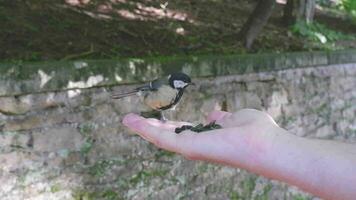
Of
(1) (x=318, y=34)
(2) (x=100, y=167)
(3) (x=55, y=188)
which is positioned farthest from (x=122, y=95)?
(1) (x=318, y=34)

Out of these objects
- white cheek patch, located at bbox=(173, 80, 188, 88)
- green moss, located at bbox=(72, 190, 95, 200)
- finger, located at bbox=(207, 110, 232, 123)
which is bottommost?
green moss, located at bbox=(72, 190, 95, 200)

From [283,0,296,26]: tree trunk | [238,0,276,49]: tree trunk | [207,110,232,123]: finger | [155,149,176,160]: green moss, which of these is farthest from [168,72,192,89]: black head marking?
Answer: [283,0,296,26]: tree trunk

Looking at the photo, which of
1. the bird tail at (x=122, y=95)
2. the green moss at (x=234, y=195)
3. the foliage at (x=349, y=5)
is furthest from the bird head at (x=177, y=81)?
the foliage at (x=349, y=5)

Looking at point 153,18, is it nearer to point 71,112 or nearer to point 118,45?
point 118,45

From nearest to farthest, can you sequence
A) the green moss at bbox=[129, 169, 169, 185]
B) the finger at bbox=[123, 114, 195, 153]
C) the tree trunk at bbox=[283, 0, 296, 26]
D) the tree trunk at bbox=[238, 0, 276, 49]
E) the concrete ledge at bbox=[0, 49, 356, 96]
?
Answer: 1. the finger at bbox=[123, 114, 195, 153]
2. the concrete ledge at bbox=[0, 49, 356, 96]
3. the green moss at bbox=[129, 169, 169, 185]
4. the tree trunk at bbox=[238, 0, 276, 49]
5. the tree trunk at bbox=[283, 0, 296, 26]

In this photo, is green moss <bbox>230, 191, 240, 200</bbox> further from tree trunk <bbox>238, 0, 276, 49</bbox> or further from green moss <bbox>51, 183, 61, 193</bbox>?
green moss <bbox>51, 183, 61, 193</bbox>

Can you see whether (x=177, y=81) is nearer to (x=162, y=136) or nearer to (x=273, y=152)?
(x=162, y=136)

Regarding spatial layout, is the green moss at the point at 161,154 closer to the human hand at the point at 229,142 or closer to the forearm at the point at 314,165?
the human hand at the point at 229,142
